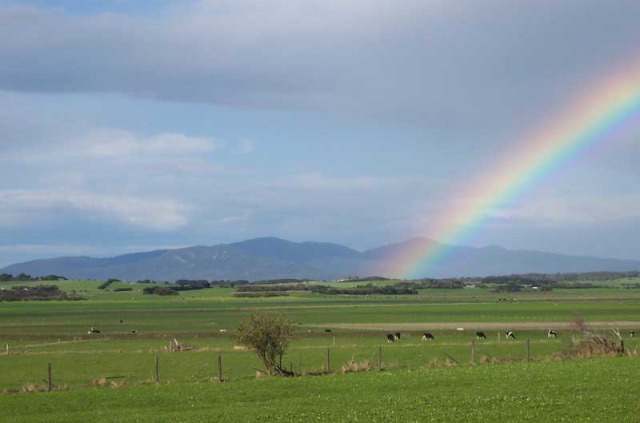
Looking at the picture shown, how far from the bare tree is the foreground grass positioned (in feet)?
13.7

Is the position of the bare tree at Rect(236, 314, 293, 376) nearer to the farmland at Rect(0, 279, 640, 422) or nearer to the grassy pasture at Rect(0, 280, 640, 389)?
the farmland at Rect(0, 279, 640, 422)

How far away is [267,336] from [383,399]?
1342cm

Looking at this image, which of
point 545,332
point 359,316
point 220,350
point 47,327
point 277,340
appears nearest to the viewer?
point 277,340

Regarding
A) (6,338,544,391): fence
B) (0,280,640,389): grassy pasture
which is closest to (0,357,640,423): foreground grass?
(6,338,544,391): fence

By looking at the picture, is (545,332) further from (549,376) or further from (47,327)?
(47,327)

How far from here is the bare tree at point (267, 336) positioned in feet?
132

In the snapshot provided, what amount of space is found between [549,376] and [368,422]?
11511 mm

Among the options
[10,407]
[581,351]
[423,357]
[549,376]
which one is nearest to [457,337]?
[423,357]

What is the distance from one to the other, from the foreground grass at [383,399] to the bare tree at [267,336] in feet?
13.7

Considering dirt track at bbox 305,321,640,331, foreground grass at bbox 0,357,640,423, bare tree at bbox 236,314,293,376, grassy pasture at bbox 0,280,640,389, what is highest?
bare tree at bbox 236,314,293,376

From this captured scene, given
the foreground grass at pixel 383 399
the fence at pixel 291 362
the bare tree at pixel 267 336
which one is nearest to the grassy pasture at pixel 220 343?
the fence at pixel 291 362

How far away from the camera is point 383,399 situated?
27688 millimetres

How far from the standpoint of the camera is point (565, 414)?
22875mm

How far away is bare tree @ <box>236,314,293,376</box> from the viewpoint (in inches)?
1583
